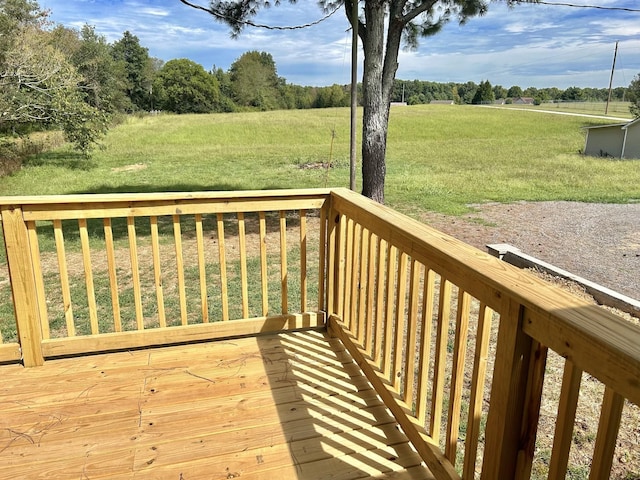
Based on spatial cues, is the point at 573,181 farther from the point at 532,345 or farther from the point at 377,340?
the point at 532,345

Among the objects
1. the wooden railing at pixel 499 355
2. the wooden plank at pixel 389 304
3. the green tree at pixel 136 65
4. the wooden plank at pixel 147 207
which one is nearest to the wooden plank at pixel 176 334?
the wooden railing at pixel 499 355

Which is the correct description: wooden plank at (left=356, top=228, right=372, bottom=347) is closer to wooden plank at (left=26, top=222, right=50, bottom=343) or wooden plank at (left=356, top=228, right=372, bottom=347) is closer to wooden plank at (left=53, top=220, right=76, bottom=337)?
wooden plank at (left=53, top=220, right=76, bottom=337)

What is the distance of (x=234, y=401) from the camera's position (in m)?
2.13

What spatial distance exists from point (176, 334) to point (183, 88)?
56.5 meters

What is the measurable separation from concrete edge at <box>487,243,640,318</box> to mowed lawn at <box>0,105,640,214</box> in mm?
2947

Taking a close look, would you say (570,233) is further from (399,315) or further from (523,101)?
(523,101)

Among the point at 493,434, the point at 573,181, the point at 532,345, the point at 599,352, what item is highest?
the point at 599,352

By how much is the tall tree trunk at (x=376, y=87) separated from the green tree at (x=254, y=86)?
2068 inches

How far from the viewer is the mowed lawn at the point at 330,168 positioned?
402 inches

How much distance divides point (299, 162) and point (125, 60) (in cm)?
4704

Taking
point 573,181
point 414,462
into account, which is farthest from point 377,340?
point 573,181

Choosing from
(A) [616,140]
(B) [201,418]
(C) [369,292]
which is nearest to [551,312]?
(C) [369,292]

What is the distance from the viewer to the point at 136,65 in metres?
52.5

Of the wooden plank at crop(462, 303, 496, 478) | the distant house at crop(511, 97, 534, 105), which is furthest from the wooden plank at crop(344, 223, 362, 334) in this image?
the distant house at crop(511, 97, 534, 105)
